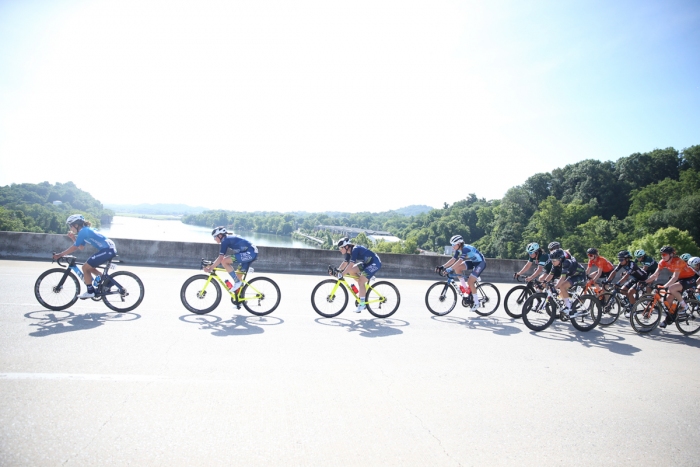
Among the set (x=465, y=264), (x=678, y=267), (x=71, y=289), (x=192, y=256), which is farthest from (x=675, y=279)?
(x=192, y=256)

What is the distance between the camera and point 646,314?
27.5ft

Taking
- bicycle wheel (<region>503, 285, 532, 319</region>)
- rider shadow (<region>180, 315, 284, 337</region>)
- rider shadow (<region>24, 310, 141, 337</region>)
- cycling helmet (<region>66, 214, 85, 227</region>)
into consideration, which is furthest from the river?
bicycle wheel (<region>503, 285, 532, 319</region>)

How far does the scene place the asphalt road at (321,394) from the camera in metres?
3.27

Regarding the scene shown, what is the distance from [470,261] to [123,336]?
699cm

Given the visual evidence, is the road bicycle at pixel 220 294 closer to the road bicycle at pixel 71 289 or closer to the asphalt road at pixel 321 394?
the asphalt road at pixel 321 394

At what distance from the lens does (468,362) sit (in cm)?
568

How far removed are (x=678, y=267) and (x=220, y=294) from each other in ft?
32.2

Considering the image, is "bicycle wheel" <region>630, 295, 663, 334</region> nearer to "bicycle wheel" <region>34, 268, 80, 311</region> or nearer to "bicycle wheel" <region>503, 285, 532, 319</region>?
"bicycle wheel" <region>503, 285, 532, 319</region>

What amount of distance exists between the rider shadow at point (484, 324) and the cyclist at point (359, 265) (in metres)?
1.67

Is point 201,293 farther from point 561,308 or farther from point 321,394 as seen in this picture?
point 561,308

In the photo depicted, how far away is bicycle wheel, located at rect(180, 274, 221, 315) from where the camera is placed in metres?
7.53

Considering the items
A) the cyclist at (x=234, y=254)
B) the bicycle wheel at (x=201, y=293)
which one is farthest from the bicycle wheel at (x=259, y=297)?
the bicycle wheel at (x=201, y=293)

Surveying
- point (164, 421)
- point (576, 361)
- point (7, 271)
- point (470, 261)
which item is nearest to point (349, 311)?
point (470, 261)

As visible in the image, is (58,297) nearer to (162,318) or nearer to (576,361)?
(162,318)
